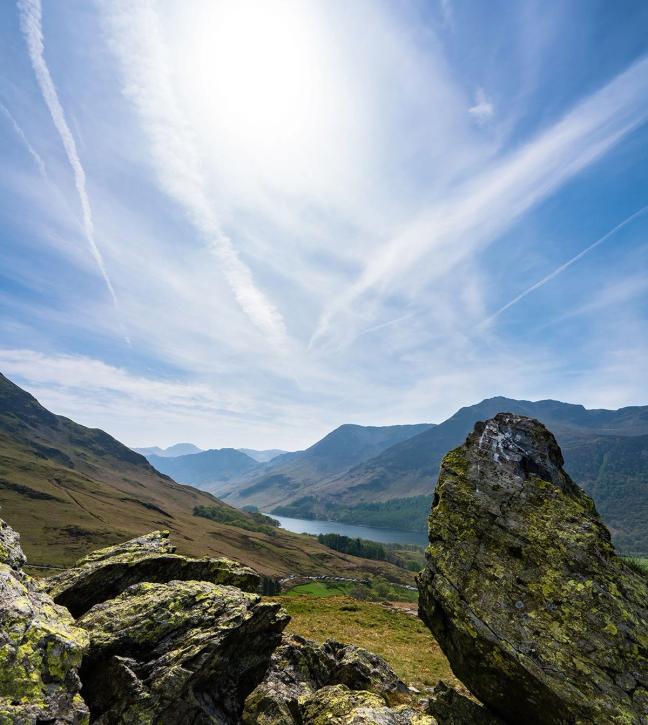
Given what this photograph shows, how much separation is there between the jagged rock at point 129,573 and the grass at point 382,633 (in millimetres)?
3341

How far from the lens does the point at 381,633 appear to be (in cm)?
4112

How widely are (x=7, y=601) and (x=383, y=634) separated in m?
40.4

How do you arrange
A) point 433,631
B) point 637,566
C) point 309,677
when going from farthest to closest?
1. point 309,677
2. point 637,566
3. point 433,631

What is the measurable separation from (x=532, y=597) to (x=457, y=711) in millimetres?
4744

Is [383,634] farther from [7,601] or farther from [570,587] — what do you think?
[7,601]

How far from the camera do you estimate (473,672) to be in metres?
13.2

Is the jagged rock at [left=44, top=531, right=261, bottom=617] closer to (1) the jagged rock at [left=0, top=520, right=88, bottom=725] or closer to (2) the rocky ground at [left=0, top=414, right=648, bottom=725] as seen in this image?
(2) the rocky ground at [left=0, top=414, right=648, bottom=725]

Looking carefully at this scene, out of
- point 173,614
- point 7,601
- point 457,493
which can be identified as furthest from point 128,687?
point 457,493

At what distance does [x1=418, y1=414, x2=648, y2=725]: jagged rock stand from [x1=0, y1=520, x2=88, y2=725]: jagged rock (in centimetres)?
1110

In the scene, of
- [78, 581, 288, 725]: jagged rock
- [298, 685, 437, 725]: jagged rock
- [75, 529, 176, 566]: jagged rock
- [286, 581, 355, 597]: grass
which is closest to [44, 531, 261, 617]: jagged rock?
[75, 529, 176, 566]: jagged rock

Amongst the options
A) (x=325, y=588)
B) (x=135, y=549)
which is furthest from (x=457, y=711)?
(x=325, y=588)

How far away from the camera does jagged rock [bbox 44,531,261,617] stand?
15.0m

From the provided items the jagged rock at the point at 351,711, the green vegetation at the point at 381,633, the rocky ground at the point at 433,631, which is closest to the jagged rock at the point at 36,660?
the rocky ground at the point at 433,631

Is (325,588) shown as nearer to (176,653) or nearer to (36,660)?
(176,653)
